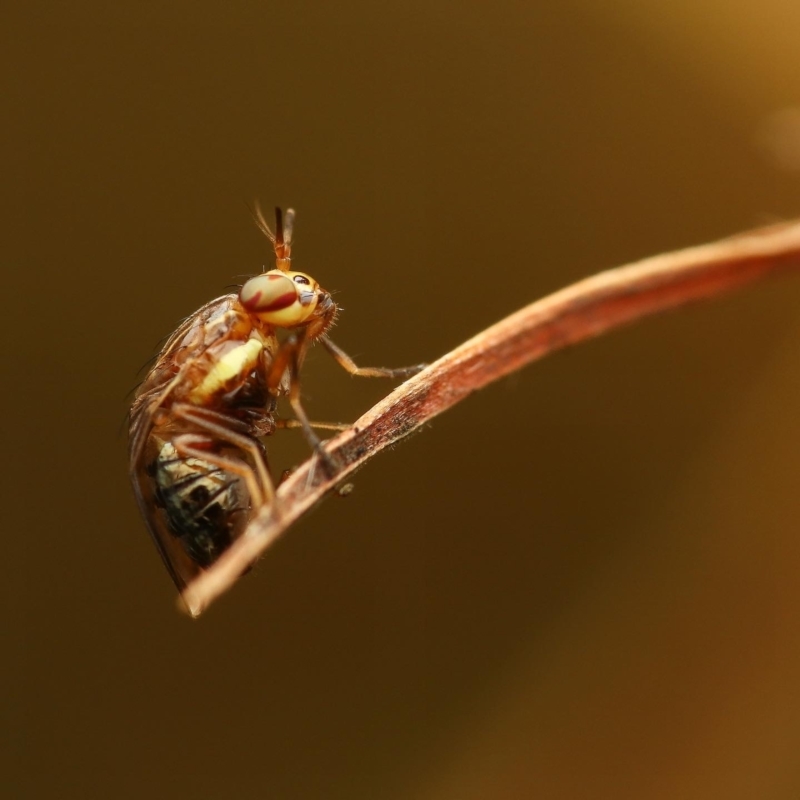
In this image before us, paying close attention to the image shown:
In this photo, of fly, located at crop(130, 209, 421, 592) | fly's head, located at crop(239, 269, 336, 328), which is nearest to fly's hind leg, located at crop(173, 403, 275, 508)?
fly, located at crop(130, 209, 421, 592)

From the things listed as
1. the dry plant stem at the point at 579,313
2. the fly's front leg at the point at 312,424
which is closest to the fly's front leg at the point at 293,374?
the fly's front leg at the point at 312,424

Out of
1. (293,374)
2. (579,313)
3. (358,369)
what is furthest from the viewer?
(358,369)

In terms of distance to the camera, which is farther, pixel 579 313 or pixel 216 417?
pixel 216 417

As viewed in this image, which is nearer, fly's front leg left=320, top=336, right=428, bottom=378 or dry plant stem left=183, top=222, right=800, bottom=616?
dry plant stem left=183, top=222, right=800, bottom=616

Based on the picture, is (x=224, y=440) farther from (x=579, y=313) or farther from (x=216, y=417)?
(x=579, y=313)

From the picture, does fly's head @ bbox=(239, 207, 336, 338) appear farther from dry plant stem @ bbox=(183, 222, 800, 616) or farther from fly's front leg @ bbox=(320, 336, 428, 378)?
dry plant stem @ bbox=(183, 222, 800, 616)

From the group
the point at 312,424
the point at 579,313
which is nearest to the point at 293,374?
the point at 312,424

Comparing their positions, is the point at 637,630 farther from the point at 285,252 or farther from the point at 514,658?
the point at 285,252
